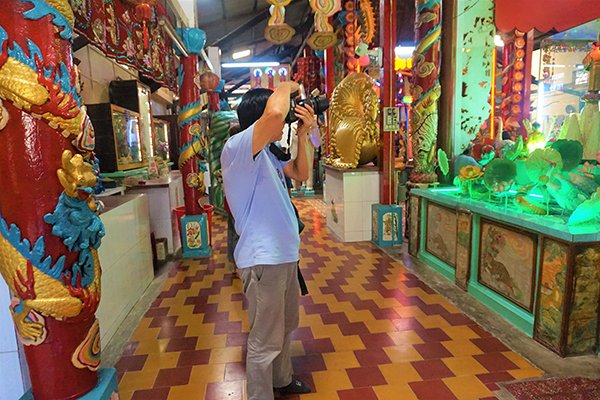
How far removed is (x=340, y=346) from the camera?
2658 millimetres

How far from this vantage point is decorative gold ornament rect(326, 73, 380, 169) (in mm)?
5246

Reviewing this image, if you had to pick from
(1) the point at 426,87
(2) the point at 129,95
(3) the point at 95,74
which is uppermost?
(3) the point at 95,74

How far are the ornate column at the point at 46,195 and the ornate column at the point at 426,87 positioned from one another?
397 cm

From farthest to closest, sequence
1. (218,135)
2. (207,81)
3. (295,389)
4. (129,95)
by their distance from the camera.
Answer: (218,135) < (207,81) < (129,95) < (295,389)

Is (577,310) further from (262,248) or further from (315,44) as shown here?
(315,44)

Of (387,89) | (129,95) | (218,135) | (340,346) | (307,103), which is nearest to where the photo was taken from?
(307,103)

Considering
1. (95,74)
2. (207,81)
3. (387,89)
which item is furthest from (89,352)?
(207,81)

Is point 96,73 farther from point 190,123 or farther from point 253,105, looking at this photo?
point 253,105

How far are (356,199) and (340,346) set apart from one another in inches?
113

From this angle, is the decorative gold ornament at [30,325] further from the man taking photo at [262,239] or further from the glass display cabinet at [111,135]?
the glass display cabinet at [111,135]

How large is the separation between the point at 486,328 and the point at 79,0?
356 cm

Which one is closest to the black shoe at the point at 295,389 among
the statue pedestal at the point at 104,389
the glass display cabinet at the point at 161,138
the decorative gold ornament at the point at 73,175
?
the statue pedestal at the point at 104,389

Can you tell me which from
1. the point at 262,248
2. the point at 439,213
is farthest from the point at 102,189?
the point at 439,213

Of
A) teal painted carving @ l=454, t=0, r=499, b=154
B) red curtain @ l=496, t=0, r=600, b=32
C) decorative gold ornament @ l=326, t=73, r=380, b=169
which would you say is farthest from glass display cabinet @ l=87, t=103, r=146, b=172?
red curtain @ l=496, t=0, r=600, b=32
